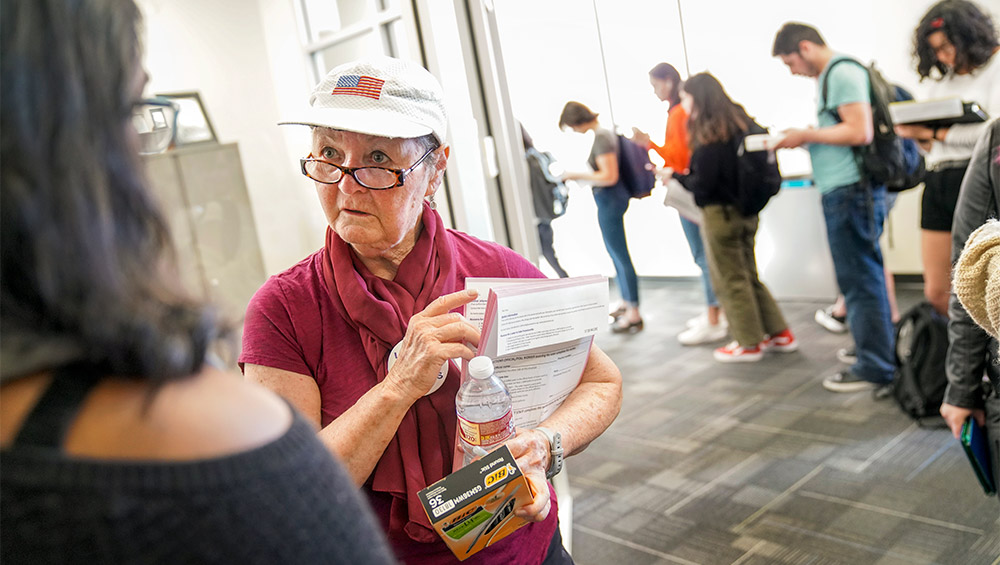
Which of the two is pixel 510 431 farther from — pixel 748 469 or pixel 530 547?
pixel 748 469

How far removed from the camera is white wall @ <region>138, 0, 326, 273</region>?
1.95m

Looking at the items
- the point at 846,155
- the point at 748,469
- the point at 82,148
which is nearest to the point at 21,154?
the point at 82,148

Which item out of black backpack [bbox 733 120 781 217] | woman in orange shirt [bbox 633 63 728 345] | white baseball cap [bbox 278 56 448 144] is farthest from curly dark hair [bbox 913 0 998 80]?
white baseball cap [bbox 278 56 448 144]

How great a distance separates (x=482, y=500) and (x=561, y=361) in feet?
1.30

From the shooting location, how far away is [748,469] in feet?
11.3

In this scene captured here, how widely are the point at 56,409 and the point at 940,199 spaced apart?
10.9ft

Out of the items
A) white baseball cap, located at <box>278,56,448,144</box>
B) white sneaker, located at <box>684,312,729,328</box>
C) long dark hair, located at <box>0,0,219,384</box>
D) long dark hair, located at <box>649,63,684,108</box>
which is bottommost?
white sneaker, located at <box>684,312,729,328</box>

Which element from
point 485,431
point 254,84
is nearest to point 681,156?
point 254,84

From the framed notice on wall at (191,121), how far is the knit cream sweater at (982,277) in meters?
1.74

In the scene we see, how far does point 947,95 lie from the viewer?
3725 millimetres

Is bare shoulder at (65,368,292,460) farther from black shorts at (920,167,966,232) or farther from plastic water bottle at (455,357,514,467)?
black shorts at (920,167,966,232)

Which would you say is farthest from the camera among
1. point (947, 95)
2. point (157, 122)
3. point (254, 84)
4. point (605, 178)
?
point (605, 178)

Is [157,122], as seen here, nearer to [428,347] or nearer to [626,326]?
[428,347]

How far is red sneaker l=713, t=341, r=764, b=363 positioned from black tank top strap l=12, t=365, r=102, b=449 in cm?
475
